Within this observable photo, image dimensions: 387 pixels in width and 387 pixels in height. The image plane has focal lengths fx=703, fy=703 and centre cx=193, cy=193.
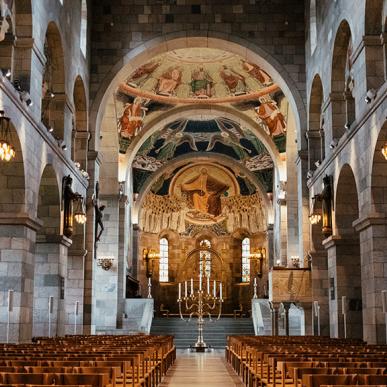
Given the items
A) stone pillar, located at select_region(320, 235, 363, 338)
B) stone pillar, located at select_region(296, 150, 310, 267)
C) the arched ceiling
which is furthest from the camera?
the arched ceiling

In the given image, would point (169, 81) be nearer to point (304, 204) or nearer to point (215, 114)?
point (215, 114)

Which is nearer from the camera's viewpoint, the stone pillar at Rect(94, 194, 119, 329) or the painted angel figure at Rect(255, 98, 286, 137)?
the stone pillar at Rect(94, 194, 119, 329)

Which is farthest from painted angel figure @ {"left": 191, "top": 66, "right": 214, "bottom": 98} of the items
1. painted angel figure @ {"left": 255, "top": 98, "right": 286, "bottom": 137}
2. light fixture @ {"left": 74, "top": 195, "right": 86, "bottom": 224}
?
light fixture @ {"left": 74, "top": 195, "right": 86, "bottom": 224}

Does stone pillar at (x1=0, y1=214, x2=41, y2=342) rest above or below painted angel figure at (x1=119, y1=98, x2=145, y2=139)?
below

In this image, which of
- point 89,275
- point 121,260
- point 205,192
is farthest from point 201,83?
point 89,275

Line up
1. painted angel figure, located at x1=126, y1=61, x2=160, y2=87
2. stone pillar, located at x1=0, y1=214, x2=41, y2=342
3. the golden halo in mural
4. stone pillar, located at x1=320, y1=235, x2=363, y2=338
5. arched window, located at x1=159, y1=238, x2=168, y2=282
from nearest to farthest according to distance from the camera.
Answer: stone pillar, located at x1=0, y1=214, x2=41, y2=342 < stone pillar, located at x1=320, y1=235, x2=363, y2=338 < painted angel figure, located at x1=126, y1=61, x2=160, y2=87 < the golden halo in mural < arched window, located at x1=159, y1=238, x2=168, y2=282

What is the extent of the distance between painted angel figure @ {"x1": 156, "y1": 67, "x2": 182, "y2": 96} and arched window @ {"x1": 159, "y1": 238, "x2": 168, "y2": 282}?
1212 cm

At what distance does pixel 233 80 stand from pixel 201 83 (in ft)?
5.03

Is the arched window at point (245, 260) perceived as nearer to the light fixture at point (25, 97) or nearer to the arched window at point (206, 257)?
the arched window at point (206, 257)

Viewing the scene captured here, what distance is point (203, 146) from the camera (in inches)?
1490

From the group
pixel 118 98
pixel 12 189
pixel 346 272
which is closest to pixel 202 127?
pixel 118 98

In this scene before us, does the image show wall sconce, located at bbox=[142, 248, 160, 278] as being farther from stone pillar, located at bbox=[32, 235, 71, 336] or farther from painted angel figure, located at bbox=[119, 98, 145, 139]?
stone pillar, located at bbox=[32, 235, 71, 336]

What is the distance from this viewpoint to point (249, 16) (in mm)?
23953

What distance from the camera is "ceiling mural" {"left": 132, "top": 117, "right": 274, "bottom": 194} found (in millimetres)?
35500
